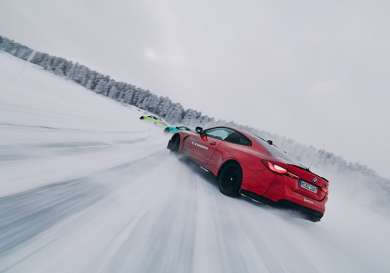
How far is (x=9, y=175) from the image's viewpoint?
7.59 feet

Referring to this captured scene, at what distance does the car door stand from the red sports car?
0.48ft

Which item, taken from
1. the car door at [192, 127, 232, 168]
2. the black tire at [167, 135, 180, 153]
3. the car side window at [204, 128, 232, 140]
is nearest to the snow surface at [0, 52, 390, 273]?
the car door at [192, 127, 232, 168]

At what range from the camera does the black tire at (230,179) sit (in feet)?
14.3

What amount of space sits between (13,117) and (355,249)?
5981mm

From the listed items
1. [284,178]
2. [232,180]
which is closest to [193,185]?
[232,180]

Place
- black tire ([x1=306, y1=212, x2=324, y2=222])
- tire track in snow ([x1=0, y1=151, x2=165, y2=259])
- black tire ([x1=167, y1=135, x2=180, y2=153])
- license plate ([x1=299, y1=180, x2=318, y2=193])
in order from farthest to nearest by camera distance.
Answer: black tire ([x1=167, y1=135, x2=180, y2=153]), black tire ([x1=306, y1=212, x2=324, y2=222]), license plate ([x1=299, y1=180, x2=318, y2=193]), tire track in snow ([x1=0, y1=151, x2=165, y2=259])

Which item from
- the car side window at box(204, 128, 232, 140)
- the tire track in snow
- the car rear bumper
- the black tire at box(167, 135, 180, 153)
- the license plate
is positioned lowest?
the tire track in snow

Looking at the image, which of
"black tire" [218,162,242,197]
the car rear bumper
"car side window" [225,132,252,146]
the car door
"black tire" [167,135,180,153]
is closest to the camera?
the car rear bumper

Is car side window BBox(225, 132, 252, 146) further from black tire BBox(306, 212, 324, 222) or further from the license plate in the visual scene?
black tire BBox(306, 212, 324, 222)

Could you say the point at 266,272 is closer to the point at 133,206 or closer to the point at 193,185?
the point at 133,206

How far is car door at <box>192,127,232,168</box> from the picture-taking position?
212 inches

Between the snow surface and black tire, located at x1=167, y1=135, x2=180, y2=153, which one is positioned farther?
black tire, located at x1=167, y1=135, x2=180, y2=153

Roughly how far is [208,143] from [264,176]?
1927 mm

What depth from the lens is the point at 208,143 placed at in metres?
5.63
